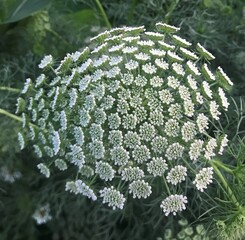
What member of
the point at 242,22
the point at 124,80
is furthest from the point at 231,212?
the point at 242,22

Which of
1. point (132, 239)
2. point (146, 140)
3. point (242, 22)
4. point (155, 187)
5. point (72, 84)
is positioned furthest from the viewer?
point (132, 239)

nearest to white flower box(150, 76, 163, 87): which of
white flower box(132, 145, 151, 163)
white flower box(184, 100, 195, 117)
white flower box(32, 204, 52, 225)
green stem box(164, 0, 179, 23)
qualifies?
white flower box(184, 100, 195, 117)

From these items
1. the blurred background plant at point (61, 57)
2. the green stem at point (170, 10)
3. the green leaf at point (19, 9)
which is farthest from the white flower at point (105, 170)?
the green leaf at point (19, 9)

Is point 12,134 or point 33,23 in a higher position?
point 33,23

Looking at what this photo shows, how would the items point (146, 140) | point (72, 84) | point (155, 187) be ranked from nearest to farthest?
point (146, 140), point (72, 84), point (155, 187)

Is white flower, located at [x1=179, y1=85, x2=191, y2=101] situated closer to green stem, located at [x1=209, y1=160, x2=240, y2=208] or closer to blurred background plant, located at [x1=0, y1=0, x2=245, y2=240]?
green stem, located at [x1=209, y1=160, x2=240, y2=208]

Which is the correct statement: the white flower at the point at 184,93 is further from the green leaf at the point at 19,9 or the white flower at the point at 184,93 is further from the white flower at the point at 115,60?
the green leaf at the point at 19,9

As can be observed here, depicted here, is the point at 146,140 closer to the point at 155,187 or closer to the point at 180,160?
the point at 180,160

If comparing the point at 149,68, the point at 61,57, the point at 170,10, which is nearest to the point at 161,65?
the point at 149,68
